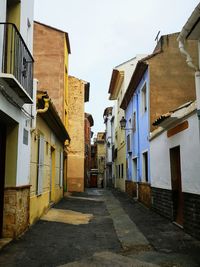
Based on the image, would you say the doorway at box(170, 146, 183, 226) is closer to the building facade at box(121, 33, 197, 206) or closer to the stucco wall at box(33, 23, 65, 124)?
the building facade at box(121, 33, 197, 206)

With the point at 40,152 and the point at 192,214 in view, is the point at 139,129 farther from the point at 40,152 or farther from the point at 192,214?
the point at 192,214

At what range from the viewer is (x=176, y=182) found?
9867 millimetres

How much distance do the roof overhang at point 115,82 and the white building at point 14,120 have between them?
1724 centimetres

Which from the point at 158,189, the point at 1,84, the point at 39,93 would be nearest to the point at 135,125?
the point at 158,189

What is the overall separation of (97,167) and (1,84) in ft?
149

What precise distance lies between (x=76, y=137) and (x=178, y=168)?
53.5 ft

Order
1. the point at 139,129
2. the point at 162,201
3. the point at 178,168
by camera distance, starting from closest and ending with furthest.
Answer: the point at 178,168 < the point at 162,201 < the point at 139,129

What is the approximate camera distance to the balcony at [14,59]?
20.3ft

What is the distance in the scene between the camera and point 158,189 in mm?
11969

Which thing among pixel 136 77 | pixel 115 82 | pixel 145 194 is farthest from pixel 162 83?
pixel 115 82

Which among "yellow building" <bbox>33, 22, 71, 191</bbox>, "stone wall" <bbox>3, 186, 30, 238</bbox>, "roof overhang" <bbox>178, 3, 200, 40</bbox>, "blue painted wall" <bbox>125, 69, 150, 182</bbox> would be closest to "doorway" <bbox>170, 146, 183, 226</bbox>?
"roof overhang" <bbox>178, 3, 200, 40</bbox>

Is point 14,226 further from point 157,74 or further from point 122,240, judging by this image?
point 157,74

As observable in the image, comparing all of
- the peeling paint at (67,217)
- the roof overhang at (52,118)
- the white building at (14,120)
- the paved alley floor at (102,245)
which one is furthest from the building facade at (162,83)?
the white building at (14,120)

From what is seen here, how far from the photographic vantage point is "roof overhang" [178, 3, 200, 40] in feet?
20.8
